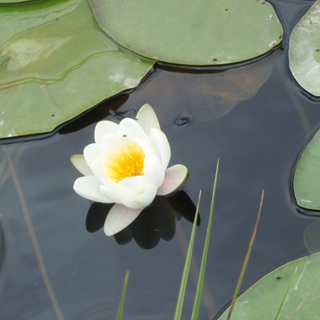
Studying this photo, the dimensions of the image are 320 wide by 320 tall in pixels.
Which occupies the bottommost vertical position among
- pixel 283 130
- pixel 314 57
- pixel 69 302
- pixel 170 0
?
pixel 69 302

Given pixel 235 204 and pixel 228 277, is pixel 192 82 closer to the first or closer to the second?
→ pixel 235 204

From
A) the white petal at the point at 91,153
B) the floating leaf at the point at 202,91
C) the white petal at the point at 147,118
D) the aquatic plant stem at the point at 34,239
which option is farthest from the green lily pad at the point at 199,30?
the aquatic plant stem at the point at 34,239

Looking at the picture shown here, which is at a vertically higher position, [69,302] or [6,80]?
[6,80]

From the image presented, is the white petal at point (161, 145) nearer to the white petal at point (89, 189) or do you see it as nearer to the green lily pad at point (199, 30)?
the white petal at point (89, 189)

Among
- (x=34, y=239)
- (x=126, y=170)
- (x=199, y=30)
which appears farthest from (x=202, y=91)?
(x=34, y=239)

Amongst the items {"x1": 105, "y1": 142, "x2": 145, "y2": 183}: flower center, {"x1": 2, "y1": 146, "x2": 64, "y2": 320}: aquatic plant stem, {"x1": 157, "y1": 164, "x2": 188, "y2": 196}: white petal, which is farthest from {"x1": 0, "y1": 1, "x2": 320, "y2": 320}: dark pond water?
{"x1": 105, "y1": 142, "x2": 145, "y2": 183}: flower center

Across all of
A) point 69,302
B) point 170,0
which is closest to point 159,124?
point 170,0

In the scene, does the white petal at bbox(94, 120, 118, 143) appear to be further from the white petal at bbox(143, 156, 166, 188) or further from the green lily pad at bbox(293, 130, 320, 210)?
the green lily pad at bbox(293, 130, 320, 210)
